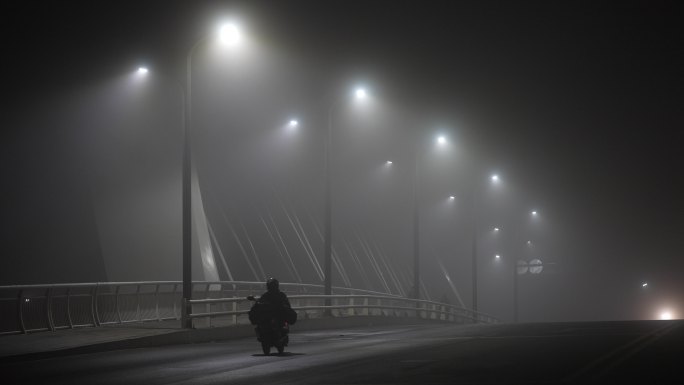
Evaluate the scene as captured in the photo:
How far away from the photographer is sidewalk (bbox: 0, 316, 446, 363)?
1948 cm

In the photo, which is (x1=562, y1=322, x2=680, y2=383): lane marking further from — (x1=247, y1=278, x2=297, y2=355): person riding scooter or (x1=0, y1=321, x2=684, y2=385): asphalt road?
(x1=247, y1=278, x2=297, y2=355): person riding scooter

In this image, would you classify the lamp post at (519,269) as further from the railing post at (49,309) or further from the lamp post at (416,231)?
the railing post at (49,309)

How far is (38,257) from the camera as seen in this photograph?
3278cm

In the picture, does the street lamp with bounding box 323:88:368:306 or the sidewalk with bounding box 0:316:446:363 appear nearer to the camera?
the sidewalk with bounding box 0:316:446:363

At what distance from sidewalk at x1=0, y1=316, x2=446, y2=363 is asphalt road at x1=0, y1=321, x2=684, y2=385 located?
0.42m

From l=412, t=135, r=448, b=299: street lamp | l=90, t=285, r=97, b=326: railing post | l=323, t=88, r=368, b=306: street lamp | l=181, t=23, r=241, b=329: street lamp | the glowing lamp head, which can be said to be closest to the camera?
l=181, t=23, r=241, b=329: street lamp

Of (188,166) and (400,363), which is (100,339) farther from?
(400,363)

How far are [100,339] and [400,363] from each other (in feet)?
29.9

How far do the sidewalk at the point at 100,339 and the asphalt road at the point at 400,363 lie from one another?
416 mm

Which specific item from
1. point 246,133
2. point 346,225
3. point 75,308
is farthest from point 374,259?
point 75,308

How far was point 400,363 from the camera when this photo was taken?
15555 millimetres

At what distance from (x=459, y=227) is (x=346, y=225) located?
74.8 feet

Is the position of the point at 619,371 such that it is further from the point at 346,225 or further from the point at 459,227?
the point at 459,227

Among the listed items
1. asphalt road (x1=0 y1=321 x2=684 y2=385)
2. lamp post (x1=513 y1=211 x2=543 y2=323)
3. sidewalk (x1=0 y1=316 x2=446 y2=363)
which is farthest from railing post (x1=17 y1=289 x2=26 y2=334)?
lamp post (x1=513 y1=211 x2=543 y2=323)
